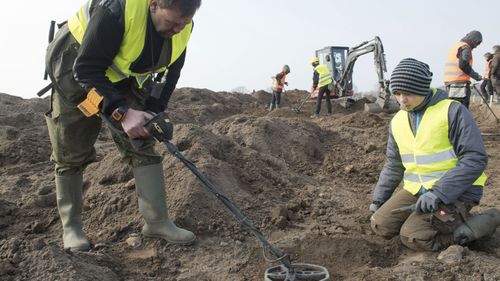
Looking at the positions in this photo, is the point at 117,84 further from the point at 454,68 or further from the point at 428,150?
the point at 454,68

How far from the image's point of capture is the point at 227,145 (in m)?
5.20

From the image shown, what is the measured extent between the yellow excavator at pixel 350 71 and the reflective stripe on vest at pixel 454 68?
212 inches

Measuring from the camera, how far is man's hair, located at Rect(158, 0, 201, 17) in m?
2.39

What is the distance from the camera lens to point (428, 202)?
283 cm

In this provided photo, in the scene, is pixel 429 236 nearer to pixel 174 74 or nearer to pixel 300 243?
Answer: pixel 300 243

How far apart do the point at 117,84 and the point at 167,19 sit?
60 cm

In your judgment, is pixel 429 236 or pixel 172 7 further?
pixel 429 236

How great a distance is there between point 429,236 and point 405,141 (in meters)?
0.67

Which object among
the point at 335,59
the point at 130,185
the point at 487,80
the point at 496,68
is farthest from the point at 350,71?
the point at 130,185

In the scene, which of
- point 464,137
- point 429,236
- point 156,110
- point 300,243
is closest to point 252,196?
point 300,243

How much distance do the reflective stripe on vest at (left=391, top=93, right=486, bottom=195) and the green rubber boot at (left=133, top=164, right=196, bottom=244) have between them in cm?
159

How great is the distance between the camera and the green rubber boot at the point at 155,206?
2992mm

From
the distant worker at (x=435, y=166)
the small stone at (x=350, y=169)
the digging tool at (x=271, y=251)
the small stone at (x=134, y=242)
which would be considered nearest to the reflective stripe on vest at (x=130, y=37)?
the digging tool at (x=271, y=251)

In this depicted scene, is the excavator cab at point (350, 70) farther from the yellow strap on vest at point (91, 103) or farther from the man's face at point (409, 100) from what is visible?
the yellow strap on vest at point (91, 103)
